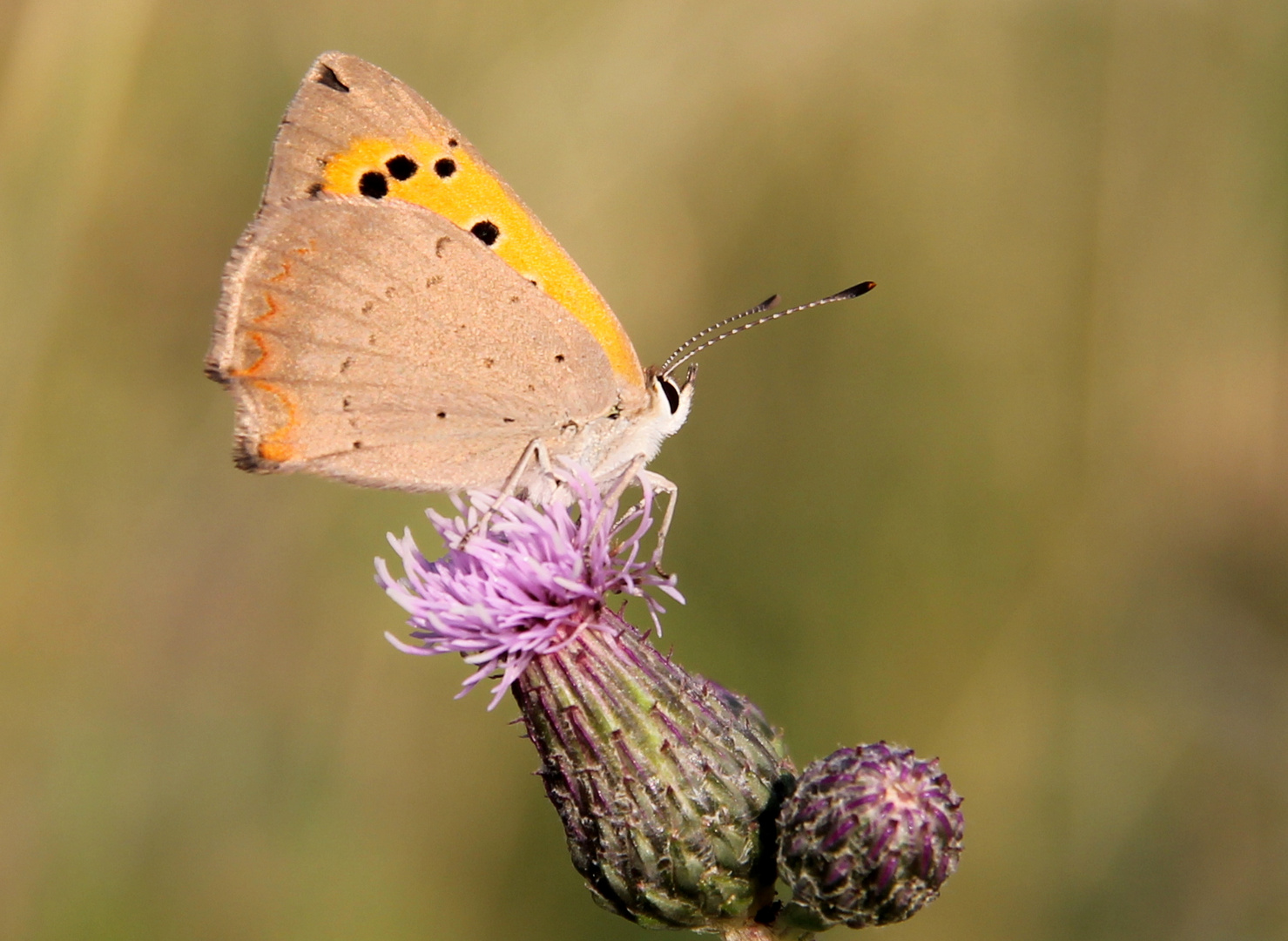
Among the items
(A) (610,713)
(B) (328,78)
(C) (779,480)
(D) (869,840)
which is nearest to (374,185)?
(B) (328,78)

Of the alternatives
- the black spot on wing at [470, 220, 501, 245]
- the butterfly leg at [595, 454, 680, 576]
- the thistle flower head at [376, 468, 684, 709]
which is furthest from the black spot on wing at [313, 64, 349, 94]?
the butterfly leg at [595, 454, 680, 576]

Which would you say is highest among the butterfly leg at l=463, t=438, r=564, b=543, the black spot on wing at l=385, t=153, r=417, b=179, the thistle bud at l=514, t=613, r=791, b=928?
the black spot on wing at l=385, t=153, r=417, b=179

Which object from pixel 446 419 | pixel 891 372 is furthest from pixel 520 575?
pixel 891 372

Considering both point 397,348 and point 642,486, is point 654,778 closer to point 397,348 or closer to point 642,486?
point 642,486

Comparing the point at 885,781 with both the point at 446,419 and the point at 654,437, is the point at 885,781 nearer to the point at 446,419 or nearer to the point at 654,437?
the point at 654,437

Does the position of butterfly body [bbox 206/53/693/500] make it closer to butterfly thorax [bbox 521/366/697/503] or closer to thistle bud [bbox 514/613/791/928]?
butterfly thorax [bbox 521/366/697/503]

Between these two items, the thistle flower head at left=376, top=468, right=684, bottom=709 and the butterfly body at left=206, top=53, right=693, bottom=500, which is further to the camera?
the butterfly body at left=206, top=53, right=693, bottom=500

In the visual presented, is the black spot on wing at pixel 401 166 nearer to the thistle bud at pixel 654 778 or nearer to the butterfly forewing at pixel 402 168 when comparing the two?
the butterfly forewing at pixel 402 168
